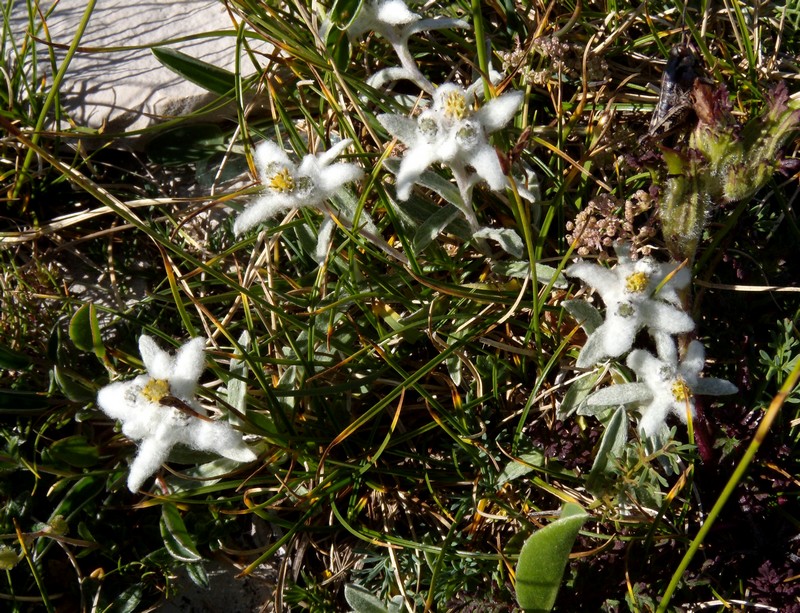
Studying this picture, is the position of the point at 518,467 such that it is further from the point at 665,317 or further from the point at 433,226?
the point at 433,226

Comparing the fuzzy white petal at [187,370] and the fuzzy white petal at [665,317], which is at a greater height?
the fuzzy white petal at [665,317]

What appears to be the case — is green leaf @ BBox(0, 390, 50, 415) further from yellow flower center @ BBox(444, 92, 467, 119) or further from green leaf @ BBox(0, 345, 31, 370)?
yellow flower center @ BBox(444, 92, 467, 119)

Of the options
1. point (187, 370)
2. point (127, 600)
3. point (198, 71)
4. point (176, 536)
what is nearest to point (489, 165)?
point (187, 370)

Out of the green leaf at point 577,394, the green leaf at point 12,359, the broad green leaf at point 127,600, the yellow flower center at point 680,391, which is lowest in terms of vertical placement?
the broad green leaf at point 127,600

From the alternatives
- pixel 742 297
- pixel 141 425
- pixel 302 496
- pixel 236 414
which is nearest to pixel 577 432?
pixel 742 297

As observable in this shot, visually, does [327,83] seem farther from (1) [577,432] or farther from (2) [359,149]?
(1) [577,432]

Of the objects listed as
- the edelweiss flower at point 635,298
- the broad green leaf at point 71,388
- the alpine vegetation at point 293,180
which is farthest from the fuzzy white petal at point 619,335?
the broad green leaf at point 71,388

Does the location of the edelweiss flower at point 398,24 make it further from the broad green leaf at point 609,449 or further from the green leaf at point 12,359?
the green leaf at point 12,359
